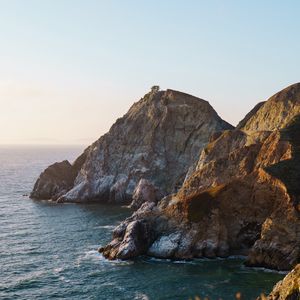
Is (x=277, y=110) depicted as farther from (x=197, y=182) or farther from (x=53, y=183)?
(x=53, y=183)

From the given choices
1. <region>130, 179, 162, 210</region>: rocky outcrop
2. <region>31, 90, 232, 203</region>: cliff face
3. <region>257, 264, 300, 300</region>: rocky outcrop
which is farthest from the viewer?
<region>31, 90, 232, 203</region>: cliff face

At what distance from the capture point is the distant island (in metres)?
69.6

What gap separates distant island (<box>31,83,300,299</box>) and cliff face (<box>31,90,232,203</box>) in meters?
0.29

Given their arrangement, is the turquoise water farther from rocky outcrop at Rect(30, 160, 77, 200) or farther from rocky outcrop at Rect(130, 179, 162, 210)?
rocky outcrop at Rect(30, 160, 77, 200)

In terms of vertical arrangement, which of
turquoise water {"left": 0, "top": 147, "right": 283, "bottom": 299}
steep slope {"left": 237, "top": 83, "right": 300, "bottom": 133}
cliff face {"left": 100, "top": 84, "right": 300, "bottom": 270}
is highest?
steep slope {"left": 237, "top": 83, "right": 300, "bottom": 133}

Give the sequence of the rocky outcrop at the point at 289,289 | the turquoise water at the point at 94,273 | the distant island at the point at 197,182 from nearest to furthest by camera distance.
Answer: the rocky outcrop at the point at 289,289, the turquoise water at the point at 94,273, the distant island at the point at 197,182

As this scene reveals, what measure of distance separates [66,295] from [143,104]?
9762 centimetres

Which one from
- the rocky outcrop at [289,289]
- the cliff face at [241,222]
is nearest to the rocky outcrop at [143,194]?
the cliff face at [241,222]

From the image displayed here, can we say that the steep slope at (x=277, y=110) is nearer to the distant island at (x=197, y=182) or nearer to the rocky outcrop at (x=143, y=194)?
the distant island at (x=197, y=182)

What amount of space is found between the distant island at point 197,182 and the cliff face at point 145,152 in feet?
0.94

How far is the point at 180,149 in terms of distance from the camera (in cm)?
13550

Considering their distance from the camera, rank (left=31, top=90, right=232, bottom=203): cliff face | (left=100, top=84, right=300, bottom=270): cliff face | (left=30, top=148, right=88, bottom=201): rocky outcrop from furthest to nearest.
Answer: (left=30, top=148, right=88, bottom=201): rocky outcrop
(left=31, top=90, right=232, bottom=203): cliff face
(left=100, top=84, right=300, bottom=270): cliff face

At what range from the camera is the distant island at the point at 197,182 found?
2739 inches

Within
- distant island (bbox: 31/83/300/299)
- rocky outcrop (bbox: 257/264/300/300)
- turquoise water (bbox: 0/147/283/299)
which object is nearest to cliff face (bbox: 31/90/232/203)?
distant island (bbox: 31/83/300/299)
